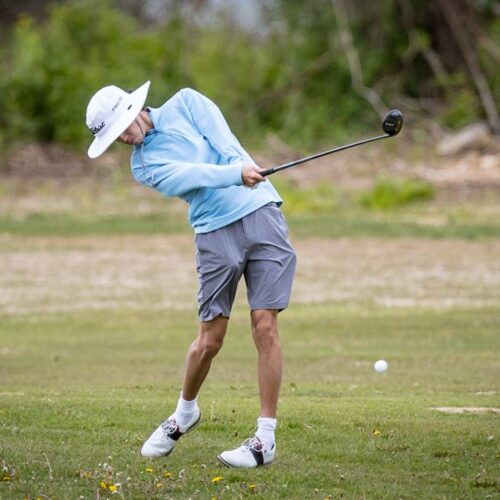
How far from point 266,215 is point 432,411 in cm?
252

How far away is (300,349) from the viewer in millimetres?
14094

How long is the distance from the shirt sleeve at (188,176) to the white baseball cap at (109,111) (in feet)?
0.90

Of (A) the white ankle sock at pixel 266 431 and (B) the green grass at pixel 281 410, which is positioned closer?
(B) the green grass at pixel 281 410

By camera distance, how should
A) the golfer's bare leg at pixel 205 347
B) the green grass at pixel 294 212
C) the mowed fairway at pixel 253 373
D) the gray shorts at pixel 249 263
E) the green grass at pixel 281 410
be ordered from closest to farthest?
the green grass at pixel 281 410 < the mowed fairway at pixel 253 373 < the gray shorts at pixel 249 263 < the golfer's bare leg at pixel 205 347 < the green grass at pixel 294 212

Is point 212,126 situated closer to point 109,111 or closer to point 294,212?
point 109,111

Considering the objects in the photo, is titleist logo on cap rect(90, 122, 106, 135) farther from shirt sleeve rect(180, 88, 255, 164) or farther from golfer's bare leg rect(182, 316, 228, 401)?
golfer's bare leg rect(182, 316, 228, 401)

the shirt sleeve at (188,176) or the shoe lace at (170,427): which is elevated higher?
the shirt sleeve at (188,176)

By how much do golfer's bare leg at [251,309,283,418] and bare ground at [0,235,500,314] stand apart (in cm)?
1078

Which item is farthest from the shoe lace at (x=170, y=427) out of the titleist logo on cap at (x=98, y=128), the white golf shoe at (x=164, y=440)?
the titleist logo on cap at (x=98, y=128)

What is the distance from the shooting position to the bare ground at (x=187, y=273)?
1844cm

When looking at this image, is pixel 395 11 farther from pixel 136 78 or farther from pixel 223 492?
pixel 223 492

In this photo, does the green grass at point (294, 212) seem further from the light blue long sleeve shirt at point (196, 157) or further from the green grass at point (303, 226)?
the light blue long sleeve shirt at point (196, 157)

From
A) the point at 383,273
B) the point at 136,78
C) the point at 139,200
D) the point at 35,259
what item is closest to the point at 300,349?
the point at 383,273

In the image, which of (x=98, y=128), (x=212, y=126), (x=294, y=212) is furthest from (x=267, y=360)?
(x=294, y=212)
